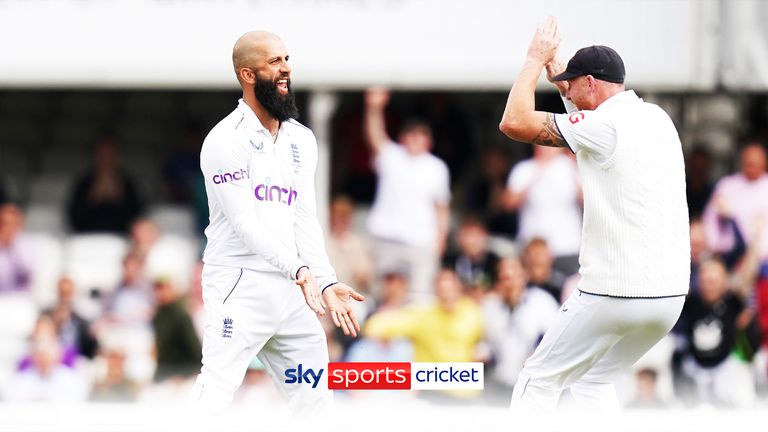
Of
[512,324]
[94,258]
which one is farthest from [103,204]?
[512,324]

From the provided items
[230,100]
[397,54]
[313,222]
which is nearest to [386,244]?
[397,54]

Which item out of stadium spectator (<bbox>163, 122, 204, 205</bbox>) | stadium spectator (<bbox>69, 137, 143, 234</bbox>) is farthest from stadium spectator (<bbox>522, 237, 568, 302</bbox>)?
stadium spectator (<bbox>69, 137, 143, 234</bbox>)

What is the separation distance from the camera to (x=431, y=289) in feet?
41.7

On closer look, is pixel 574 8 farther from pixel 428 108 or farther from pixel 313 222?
pixel 313 222

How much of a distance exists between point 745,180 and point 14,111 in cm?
722

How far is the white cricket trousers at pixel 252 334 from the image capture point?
6875mm

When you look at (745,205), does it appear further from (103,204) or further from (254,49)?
(254,49)

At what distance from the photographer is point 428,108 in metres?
14.2

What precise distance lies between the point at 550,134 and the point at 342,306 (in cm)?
113

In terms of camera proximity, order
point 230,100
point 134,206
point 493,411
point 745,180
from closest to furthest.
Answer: point 493,411 → point 745,180 → point 134,206 → point 230,100

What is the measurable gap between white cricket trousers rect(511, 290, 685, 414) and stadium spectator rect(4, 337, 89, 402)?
17.4ft

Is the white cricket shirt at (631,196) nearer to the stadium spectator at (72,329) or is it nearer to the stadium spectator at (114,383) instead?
the stadium spectator at (114,383)

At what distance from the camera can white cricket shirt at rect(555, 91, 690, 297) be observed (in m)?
6.76

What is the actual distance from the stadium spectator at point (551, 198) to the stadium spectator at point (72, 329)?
3368 millimetres
